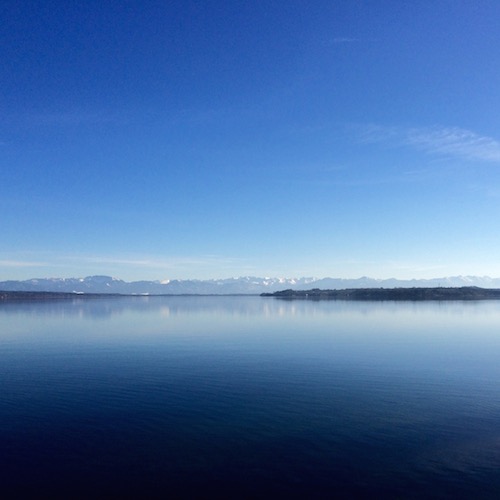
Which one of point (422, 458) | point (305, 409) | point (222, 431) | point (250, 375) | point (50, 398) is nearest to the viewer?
point (422, 458)

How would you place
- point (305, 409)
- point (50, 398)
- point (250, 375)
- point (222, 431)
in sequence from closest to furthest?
point (222, 431) → point (305, 409) → point (50, 398) → point (250, 375)

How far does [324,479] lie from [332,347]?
29.3m

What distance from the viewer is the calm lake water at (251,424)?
13719 mm

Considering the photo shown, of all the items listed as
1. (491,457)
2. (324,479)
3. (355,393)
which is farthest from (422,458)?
(355,393)

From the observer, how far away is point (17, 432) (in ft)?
59.4

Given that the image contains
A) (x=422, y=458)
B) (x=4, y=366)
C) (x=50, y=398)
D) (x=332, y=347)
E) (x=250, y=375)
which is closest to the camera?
(x=422, y=458)

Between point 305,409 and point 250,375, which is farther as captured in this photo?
point 250,375

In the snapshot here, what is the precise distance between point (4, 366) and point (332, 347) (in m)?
28.5

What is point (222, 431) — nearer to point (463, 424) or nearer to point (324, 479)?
point (324, 479)

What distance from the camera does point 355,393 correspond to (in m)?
24.6

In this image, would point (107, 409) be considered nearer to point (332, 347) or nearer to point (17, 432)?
point (17, 432)

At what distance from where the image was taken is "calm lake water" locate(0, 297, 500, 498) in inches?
540

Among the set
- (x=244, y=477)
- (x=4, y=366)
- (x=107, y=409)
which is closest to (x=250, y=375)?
(x=107, y=409)

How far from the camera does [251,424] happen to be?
62.4 feet
